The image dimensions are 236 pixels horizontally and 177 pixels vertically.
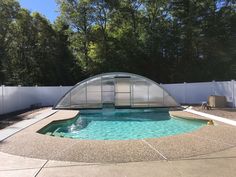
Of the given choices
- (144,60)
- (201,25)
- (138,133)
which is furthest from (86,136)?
(201,25)

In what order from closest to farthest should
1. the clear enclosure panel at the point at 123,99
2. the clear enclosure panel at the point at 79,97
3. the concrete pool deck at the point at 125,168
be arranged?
the concrete pool deck at the point at 125,168 → the clear enclosure panel at the point at 79,97 → the clear enclosure panel at the point at 123,99

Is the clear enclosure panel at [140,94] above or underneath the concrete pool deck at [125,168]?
above

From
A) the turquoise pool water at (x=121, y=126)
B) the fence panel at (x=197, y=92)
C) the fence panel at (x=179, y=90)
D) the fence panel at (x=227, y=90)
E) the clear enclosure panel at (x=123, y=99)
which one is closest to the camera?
the turquoise pool water at (x=121, y=126)

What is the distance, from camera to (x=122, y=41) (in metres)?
28.0

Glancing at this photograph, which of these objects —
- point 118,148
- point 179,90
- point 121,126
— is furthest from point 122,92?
point 118,148

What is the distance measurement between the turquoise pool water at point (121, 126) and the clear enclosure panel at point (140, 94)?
3.99ft

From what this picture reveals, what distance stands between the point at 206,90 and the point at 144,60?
342 inches

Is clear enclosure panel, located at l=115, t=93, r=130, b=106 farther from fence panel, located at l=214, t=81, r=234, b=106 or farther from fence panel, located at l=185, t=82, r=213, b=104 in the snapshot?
fence panel, located at l=214, t=81, r=234, b=106

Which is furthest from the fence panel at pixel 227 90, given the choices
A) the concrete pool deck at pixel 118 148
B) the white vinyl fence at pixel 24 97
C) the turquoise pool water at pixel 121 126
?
the white vinyl fence at pixel 24 97

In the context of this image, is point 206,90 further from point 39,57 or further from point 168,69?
point 39,57

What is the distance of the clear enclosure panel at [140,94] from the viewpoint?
19.7m

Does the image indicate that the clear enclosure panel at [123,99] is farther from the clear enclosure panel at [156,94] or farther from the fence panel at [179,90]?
the fence panel at [179,90]

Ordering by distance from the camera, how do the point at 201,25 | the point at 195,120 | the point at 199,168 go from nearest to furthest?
the point at 199,168, the point at 195,120, the point at 201,25

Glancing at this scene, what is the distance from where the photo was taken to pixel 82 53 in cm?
2880
